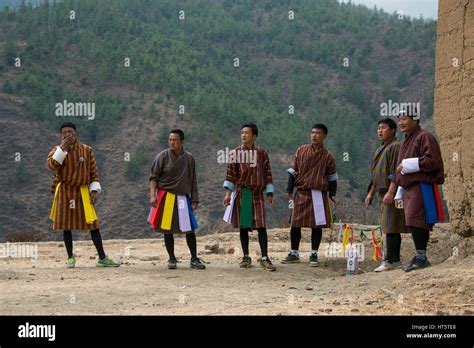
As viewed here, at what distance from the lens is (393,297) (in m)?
6.43

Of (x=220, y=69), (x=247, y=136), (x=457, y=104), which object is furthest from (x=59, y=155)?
(x=220, y=69)

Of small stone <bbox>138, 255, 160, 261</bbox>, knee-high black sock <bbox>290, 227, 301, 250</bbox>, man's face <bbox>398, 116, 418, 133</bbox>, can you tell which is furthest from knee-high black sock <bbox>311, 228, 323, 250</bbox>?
small stone <bbox>138, 255, 160, 261</bbox>

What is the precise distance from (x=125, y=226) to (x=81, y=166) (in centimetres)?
1583

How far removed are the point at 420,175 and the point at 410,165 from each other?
14 cm

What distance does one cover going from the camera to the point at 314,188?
970 cm

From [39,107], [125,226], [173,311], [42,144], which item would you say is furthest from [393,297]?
[39,107]

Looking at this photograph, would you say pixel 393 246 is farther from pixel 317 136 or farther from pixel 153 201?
pixel 153 201

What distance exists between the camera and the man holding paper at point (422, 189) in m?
7.53

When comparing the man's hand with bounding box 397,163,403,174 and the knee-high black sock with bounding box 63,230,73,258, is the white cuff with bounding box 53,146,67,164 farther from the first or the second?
the man's hand with bounding box 397,163,403,174

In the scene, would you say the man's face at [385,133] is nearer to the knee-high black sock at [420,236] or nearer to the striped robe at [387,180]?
the striped robe at [387,180]

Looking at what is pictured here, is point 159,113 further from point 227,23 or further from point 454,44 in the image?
point 454,44

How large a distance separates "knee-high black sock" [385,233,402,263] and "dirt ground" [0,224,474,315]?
1.51 ft

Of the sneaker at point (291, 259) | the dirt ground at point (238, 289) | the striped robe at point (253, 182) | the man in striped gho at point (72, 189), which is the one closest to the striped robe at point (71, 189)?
the man in striped gho at point (72, 189)

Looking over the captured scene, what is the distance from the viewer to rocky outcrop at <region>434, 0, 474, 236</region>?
783 centimetres
